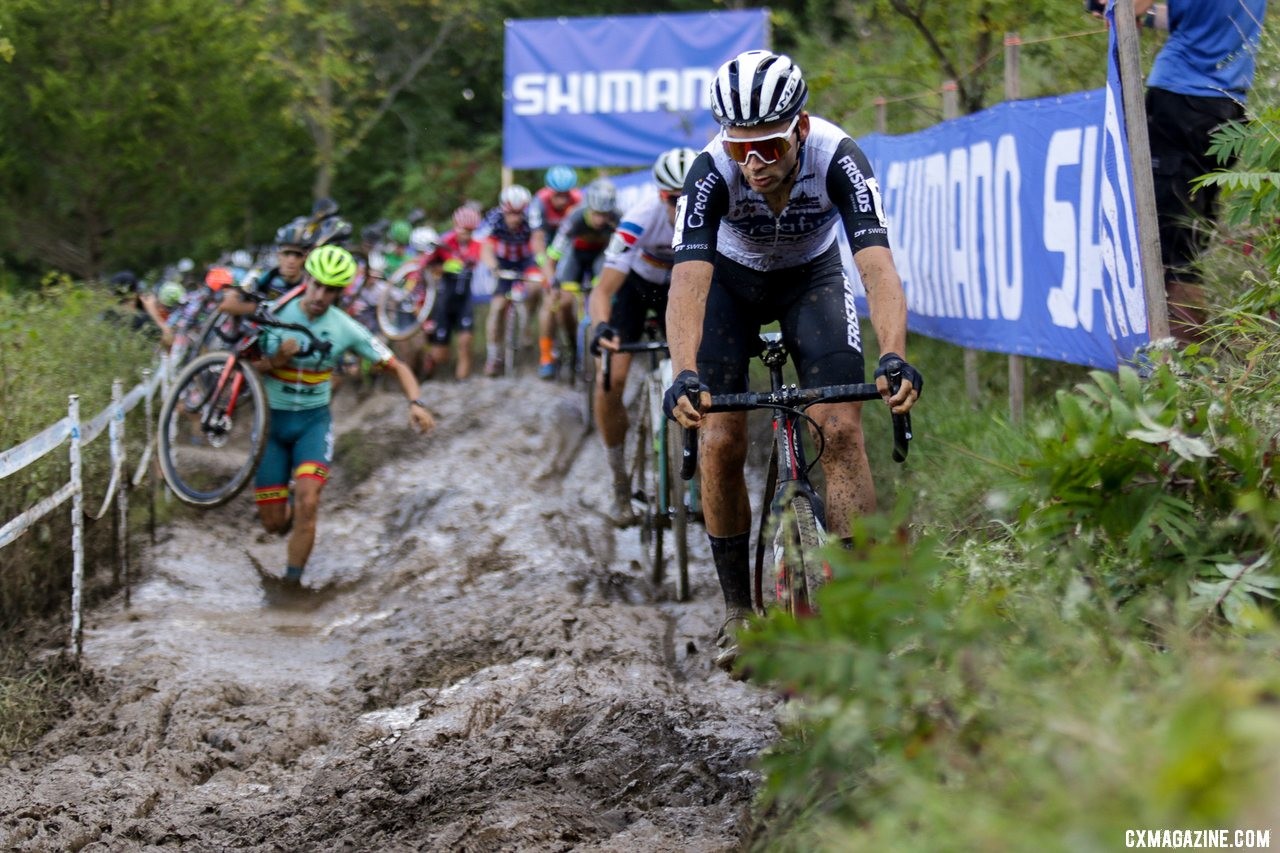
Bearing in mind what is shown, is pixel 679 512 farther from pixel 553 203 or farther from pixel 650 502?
pixel 553 203

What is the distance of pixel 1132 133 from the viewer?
507cm

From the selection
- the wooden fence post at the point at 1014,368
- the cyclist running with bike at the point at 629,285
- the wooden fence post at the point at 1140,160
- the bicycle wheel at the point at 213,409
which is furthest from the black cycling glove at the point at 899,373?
the bicycle wheel at the point at 213,409

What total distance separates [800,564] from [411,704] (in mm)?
2163

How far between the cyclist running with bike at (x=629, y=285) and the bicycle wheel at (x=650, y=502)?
0.63ft

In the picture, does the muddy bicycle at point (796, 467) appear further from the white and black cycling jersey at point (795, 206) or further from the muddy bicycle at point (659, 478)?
the muddy bicycle at point (659, 478)

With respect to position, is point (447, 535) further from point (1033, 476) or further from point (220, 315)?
point (1033, 476)

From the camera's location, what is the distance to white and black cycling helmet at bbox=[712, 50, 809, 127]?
4645 millimetres

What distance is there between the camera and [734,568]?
17.8 feet

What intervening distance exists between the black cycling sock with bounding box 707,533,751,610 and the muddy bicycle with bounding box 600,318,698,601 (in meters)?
1.52

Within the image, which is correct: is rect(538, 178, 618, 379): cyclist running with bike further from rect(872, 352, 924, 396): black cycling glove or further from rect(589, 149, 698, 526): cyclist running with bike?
rect(872, 352, 924, 396): black cycling glove

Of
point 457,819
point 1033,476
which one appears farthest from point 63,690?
point 1033,476

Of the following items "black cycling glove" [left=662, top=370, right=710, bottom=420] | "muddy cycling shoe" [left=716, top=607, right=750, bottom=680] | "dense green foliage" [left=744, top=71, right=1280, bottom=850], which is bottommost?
"muddy cycling shoe" [left=716, top=607, right=750, bottom=680]

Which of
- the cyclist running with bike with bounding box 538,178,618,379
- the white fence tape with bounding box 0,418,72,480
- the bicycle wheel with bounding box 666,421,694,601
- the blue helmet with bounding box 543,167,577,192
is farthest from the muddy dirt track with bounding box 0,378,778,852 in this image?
the blue helmet with bounding box 543,167,577,192

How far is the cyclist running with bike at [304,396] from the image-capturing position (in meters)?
9.02
